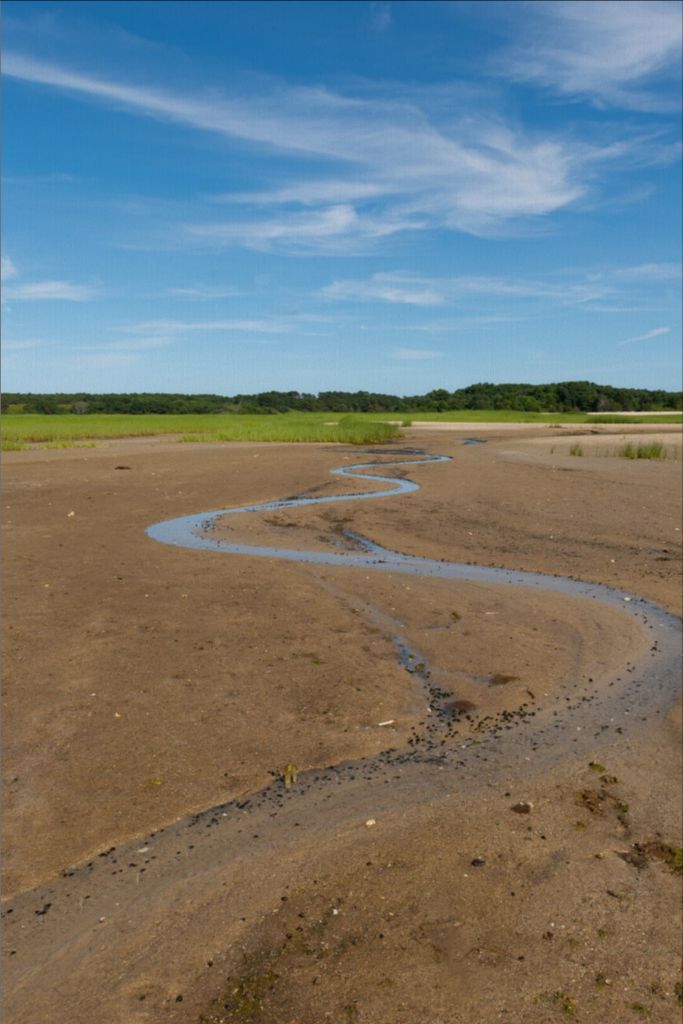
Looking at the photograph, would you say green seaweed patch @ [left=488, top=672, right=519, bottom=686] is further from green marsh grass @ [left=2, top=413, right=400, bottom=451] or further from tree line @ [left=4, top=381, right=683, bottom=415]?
tree line @ [left=4, top=381, right=683, bottom=415]

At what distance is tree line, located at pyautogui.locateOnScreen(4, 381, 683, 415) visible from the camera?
4345 inches

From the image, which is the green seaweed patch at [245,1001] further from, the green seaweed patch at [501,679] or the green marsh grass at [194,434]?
the green marsh grass at [194,434]

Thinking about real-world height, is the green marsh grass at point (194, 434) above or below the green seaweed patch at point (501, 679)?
above

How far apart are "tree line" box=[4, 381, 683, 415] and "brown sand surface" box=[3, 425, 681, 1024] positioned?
3829 inches

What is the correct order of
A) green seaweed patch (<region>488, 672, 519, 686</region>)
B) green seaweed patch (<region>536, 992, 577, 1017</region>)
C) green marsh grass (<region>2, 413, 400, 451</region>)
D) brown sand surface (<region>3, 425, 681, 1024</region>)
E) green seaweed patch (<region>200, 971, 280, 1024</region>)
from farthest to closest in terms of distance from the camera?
1. green marsh grass (<region>2, 413, 400, 451</region>)
2. green seaweed patch (<region>488, 672, 519, 686</region>)
3. brown sand surface (<region>3, 425, 681, 1024</region>)
4. green seaweed patch (<region>536, 992, 577, 1017</region>)
5. green seaweed patch (<region>200, 971, 280, 1024</region>)

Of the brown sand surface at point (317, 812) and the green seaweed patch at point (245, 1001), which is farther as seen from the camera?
the brown sand surface at point (317, 812)

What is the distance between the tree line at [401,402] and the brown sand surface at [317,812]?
319 feet

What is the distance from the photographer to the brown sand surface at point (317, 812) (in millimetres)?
4285

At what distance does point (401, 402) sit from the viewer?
13650cm

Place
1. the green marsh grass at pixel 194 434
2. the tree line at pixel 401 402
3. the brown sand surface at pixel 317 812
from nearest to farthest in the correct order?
1. the brown sand surface at pixel 317 812
2. the green marsh grass at pixel 194 434
3. the tree line at pixel 401 402

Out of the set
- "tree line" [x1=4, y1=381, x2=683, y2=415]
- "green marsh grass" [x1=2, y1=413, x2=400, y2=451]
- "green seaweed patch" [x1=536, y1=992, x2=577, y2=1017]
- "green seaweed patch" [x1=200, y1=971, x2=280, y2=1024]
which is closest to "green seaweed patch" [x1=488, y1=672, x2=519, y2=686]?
"green seaweed patch" [x1=536, y1=992, x2=577, y2=1017]

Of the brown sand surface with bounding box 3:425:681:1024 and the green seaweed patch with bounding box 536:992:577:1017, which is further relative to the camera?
the brown sand surface with bounding box 3:425:681:1024

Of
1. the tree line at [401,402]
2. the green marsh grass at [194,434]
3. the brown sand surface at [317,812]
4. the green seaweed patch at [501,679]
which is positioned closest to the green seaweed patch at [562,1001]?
the brown sand surface at [317,812]

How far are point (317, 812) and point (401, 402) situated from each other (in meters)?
133
